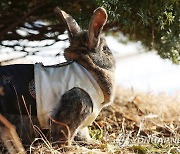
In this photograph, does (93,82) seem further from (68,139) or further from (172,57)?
(172,57)

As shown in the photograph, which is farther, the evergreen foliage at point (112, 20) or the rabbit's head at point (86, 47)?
the evergreen foliage at point (112, 20)

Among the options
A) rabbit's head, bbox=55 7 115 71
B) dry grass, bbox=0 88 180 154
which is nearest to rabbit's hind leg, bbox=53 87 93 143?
dry grass, bbox=0 88 180 154

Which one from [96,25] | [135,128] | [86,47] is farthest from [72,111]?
[135,128]

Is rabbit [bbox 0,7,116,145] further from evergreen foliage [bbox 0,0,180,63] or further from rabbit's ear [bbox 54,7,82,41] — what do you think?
evergreen foliage [bbox 0,0,180,63]

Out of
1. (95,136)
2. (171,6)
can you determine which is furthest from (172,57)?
(95,136)

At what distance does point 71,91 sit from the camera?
126 inches

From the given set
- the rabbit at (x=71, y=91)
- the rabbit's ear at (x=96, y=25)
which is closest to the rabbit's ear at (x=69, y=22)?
the rabbit at (x=71, y=91)

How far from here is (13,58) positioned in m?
4.56

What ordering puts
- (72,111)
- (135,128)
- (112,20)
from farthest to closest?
(135,128), (112,20), (72,111)

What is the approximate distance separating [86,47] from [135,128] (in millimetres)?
1131

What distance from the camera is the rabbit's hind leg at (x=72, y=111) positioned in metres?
3.18

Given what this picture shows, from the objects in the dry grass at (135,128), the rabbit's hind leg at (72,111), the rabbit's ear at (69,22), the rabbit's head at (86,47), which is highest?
the rabbit's ear at (69,22)

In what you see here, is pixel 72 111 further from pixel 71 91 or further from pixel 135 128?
pixel 135 128

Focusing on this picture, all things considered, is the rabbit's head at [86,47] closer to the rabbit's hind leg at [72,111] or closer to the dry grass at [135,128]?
the rabbit's hind leg at [72,111]
